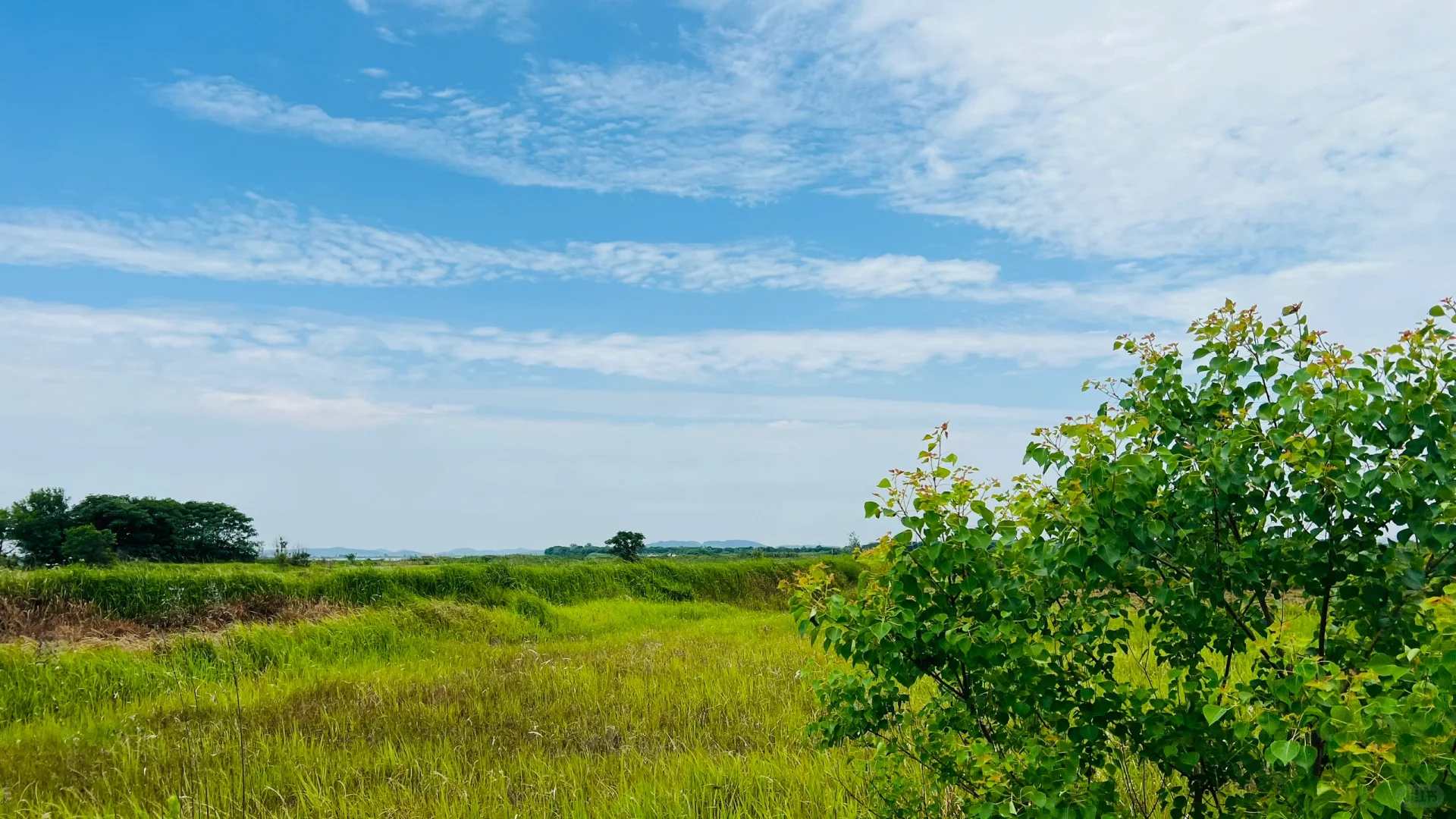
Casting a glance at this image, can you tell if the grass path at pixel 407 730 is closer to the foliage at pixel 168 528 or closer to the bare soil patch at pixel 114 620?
the bare soil patch at pixel 114 620

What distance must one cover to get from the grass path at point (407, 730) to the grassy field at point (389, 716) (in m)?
0.03

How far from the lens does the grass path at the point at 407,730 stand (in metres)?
5.30

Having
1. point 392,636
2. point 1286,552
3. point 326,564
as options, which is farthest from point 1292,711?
point 326,564

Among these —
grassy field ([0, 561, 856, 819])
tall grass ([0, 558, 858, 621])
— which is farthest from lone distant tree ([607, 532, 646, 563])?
grassy field ([0, 561, 856, 819])

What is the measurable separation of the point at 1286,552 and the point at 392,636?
14.8 m

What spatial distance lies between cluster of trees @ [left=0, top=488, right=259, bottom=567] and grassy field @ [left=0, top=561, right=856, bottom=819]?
6.64m

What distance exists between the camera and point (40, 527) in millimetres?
21422

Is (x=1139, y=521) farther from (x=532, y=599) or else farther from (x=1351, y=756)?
(x=532, y=599)

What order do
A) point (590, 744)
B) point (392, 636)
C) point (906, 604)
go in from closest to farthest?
1. point (906, 604)
2. point (590, 744)
3. point (392, 636)

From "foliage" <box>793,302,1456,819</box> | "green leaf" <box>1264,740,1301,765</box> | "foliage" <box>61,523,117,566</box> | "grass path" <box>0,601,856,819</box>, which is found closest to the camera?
"green leaf" <box>1264,740,1301,765</box>

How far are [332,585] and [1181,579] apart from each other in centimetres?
1823

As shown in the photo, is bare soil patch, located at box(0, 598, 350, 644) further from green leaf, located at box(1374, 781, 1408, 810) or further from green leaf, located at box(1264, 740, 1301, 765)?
green leaf, located at box(1374, 781, 1408, 810)

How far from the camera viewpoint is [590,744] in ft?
22.6

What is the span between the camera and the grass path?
530 cm
